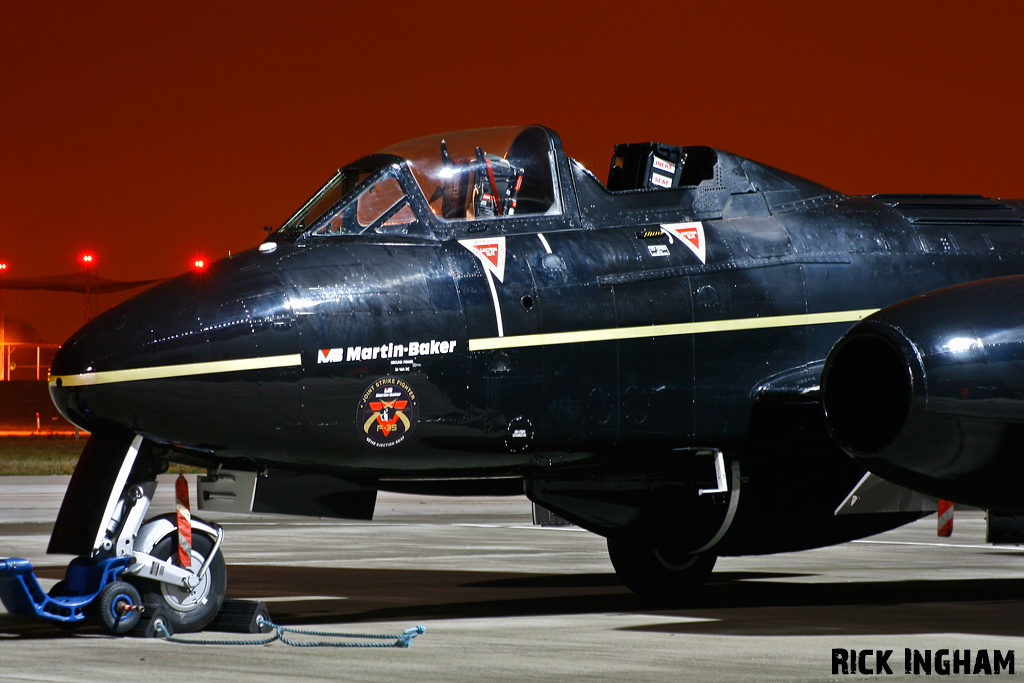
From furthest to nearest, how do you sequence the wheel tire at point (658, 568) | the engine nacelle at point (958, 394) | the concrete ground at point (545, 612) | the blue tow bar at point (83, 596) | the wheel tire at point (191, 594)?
the wheel tire at point (658, 568), the wheel tire at point (191, 594), the blue tow bar at point (83, 596), the engine nacelle at point (958, 394), the concrete ground at point (545, 612)

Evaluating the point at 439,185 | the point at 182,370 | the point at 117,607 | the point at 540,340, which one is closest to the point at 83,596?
the point at 117,607

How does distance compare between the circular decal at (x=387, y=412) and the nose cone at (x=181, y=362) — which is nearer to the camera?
the nose cone at (x=181, y=362)

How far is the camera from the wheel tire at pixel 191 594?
371 inches

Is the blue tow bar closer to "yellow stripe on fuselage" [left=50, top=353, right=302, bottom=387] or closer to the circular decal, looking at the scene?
"yellow stripe on fuselage" [left=50, top=353, right=302, bottom=387]

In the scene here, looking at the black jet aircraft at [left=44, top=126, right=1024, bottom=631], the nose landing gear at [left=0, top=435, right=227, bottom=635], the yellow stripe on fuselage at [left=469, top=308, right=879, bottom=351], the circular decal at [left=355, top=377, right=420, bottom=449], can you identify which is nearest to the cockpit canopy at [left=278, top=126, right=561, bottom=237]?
the black jet aircraft at [left=44, top=126, right=1024, bottom=631]

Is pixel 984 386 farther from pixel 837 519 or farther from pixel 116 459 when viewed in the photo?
pixel 116 459

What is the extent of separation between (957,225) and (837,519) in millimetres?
2445

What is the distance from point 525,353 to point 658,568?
138 inches

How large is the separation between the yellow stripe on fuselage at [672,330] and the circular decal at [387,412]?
0.55m

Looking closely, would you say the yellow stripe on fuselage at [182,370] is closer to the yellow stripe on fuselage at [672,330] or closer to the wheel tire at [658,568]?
the yellow stripe on fuselage at [672,330]

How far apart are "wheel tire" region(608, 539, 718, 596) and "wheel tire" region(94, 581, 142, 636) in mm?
4680

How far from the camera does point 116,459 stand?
9234mm

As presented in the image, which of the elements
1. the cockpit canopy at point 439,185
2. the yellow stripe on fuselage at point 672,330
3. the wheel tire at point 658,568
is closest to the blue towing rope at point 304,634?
the yellow stripe on fuselage at point 672,330

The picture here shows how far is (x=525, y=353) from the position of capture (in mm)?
9977
